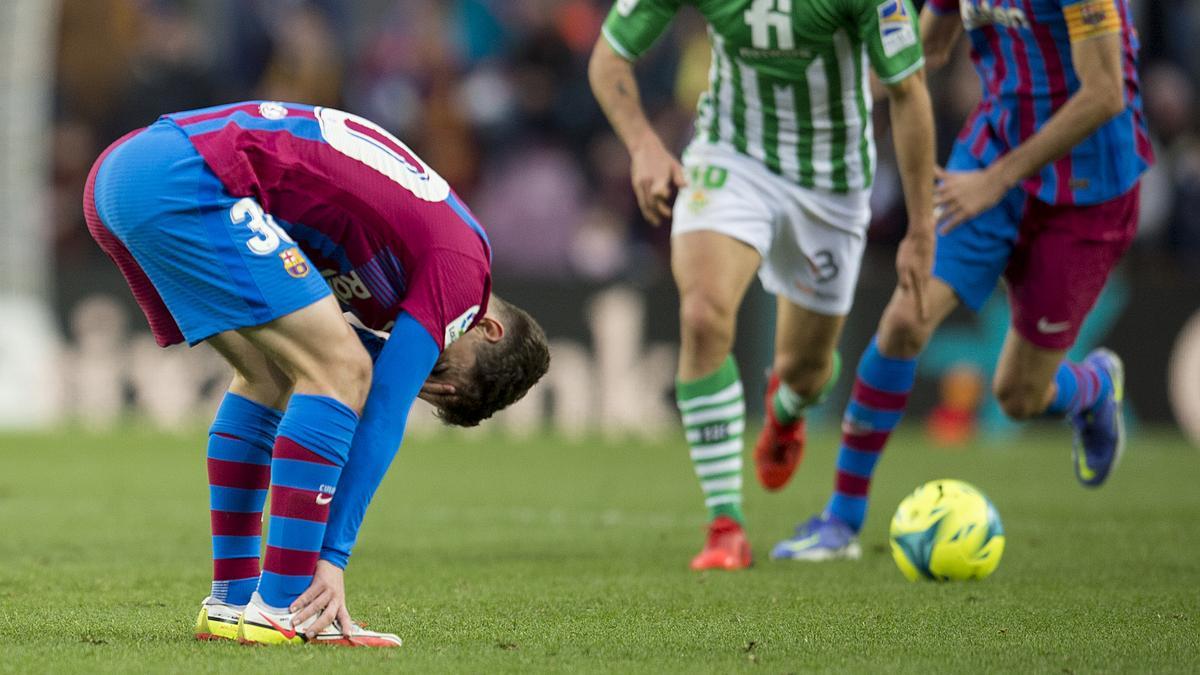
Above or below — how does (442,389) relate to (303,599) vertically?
above

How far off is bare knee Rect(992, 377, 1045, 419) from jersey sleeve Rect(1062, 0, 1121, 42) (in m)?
1.51

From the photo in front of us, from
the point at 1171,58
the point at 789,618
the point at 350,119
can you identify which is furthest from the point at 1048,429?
the point at 350,119

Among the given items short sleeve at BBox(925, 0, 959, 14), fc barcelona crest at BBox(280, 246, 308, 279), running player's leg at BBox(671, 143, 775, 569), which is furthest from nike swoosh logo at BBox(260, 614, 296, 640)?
short sleeve at BBox(925, 0, 959, 14)

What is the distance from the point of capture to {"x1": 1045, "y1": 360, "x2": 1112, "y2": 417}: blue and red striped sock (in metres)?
7.27

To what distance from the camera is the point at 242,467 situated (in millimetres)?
4531

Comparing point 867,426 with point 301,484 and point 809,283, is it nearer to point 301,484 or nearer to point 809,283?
point 809,283

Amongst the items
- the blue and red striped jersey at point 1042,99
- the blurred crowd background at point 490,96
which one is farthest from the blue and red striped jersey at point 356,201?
the blurred crowd background at point 490,96

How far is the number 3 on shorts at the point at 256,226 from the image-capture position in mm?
4094

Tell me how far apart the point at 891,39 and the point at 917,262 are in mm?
774

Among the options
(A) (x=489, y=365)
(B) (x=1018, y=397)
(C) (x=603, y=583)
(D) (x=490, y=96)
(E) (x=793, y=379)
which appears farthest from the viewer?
(D) (x=490, y=96)

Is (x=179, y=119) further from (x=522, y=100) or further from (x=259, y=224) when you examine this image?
(x=522, y=100)

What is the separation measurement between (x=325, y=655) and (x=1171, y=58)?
43.6 feet

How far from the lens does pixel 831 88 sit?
249 inches

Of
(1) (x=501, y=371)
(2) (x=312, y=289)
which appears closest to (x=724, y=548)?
(1) (x=501, y=371)
